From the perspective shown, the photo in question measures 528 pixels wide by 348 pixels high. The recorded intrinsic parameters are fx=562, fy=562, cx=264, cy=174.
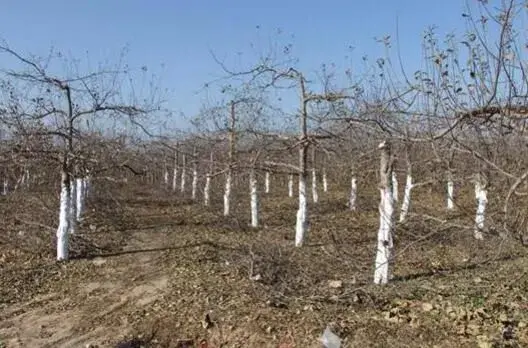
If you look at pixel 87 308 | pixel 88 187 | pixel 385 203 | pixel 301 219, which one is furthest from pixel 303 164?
pixel 88 187

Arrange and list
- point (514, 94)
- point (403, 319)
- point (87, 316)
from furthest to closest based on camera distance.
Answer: point (87, 316), point (403, 319), point (514, 94)

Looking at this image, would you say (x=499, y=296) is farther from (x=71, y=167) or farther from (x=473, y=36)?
(x=71, y=167)

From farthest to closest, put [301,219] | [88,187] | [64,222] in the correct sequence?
[88,187] < [301,219] < [64,222]

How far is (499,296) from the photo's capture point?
7.94 m

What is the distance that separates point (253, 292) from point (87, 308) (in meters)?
2.59

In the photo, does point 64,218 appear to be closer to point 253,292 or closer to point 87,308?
point 87,308

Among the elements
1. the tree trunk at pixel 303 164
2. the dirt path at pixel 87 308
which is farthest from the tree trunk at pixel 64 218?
the tree trunk at pixel 303 164

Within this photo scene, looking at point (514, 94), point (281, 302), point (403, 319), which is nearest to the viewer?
point (514, 94)

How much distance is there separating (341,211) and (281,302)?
13.8 meters

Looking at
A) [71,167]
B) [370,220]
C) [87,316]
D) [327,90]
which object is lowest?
[87,316]

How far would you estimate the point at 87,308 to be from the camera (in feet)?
28.3

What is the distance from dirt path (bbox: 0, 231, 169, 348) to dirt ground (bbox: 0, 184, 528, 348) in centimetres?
2

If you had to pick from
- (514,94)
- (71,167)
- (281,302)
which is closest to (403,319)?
(281,302)

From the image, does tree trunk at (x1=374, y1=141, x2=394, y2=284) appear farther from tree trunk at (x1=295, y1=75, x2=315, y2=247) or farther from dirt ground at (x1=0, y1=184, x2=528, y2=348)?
tree trunk at (x1=295, y1=75, x2=315, y2=247)
